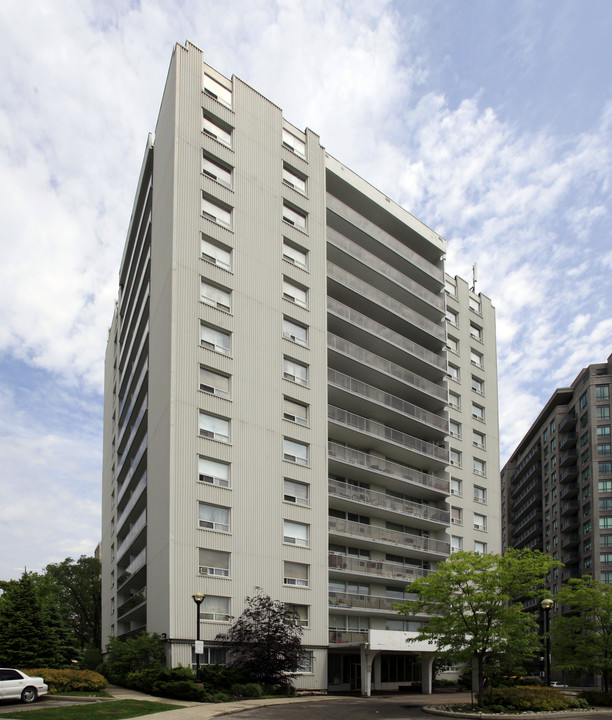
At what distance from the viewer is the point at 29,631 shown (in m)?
42.2

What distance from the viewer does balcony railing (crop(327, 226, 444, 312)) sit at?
55531mm

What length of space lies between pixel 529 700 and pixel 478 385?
4217cm

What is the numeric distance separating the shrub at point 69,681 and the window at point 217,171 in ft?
96.1

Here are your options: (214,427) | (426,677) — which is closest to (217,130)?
(214,427)

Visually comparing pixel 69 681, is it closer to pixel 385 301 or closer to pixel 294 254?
pixel 294 254

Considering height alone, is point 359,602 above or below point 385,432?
below

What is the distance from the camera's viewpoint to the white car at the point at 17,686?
91.8 ft

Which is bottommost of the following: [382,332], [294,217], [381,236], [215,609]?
[215,609]

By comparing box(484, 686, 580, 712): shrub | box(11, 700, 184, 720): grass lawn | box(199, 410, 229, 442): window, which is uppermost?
box(199, 410, 229, 442): window

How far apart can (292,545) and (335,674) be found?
9.69 m

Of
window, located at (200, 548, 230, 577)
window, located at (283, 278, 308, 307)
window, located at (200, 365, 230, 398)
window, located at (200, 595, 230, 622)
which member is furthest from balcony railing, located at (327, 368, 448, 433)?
window, located at (200, 595, 230, 622)

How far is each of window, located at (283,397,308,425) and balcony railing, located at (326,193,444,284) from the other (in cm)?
1666

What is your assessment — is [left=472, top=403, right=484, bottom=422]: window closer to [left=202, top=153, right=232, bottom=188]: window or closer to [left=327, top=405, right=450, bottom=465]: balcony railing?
[left=327, top=405, right=450, bottom=465]: balcony railing

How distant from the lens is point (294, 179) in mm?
52250
